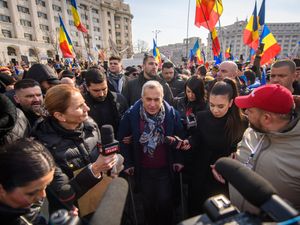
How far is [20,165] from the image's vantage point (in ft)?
3.40

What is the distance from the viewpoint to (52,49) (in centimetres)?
4119

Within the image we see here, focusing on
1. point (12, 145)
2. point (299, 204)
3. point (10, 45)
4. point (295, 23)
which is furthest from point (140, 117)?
point (295, 23)

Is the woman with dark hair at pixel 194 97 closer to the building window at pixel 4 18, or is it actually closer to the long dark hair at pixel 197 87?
the long dark hair at pixel 197 87

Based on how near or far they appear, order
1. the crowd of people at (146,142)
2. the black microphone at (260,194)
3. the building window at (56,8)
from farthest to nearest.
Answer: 1. the building window at (56,8)
2. the crowd of people at (146,142)
3. the black microphone at (260,194)

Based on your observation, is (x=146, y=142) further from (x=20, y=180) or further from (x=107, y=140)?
(x=20, y=180)

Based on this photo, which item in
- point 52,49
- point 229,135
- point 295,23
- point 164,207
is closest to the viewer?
point 229,135

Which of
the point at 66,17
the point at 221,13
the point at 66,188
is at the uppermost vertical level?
the point at 66,17

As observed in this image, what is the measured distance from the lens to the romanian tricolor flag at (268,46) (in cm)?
571

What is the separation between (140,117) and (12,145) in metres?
1.56

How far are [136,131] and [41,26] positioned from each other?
159 ft

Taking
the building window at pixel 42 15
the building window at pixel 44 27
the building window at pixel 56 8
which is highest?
the building window at pixel 56 8

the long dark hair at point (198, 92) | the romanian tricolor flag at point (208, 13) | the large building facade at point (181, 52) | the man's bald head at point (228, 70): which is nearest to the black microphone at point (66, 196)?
the long dark hair at point (198, 92)

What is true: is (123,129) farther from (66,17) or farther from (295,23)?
(295,23)

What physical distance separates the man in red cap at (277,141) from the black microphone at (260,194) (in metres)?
0.88
